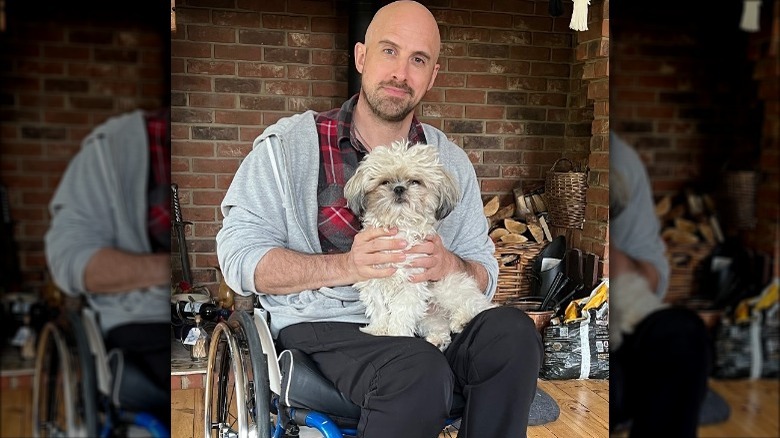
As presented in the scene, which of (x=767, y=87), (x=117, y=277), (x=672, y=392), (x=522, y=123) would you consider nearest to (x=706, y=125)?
(x=767, y=87)

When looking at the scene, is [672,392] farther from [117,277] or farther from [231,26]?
[231,26]

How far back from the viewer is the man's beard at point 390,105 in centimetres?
180

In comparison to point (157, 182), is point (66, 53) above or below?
above

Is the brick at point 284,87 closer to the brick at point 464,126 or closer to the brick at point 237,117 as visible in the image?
the brick at point 237,117

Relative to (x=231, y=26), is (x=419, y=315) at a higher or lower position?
→ lower

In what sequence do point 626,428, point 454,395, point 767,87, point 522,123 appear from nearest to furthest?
point 767,87, point 626,428, point 454,395, point 522,123

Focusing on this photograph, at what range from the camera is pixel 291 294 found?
1800 mm

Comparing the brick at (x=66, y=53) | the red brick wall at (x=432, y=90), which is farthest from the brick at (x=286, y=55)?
the brick at (x=66, y=53)

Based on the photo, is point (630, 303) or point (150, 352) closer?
point (630, 303)

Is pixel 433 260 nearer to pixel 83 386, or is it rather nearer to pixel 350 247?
pixel 350 247

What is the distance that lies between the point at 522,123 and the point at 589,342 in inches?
24.2

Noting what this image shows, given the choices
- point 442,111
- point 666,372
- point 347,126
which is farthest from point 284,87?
point 666,372

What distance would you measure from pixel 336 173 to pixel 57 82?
686mm

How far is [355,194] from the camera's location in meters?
1.77
